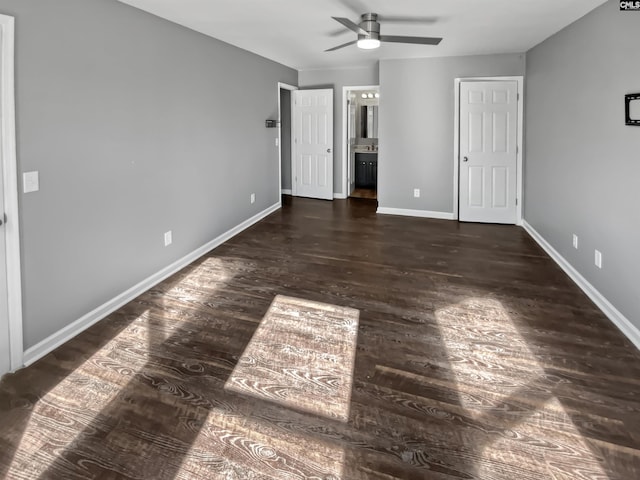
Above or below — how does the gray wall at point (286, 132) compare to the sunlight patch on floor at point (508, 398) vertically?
above

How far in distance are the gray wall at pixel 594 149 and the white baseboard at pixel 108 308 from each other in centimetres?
377

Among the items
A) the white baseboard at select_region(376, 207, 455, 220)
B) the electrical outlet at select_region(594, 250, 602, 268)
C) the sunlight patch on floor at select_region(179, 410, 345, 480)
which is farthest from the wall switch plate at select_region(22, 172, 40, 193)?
the white baseboard at select_region(376, 207, 455, 220)

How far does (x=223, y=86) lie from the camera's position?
5027 mm

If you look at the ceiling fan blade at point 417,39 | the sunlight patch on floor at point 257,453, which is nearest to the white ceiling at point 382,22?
the ceiling fan blade at point 417,39

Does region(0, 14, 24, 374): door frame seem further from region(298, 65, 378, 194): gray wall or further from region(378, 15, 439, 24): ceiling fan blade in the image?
region(298, 65, 378, 194): gray wall

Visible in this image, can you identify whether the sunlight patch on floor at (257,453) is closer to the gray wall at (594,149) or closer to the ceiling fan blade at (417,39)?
the gray wall at (594,149)

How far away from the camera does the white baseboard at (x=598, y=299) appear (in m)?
2.81

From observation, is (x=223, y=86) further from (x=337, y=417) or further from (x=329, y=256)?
(x=337, y=417)

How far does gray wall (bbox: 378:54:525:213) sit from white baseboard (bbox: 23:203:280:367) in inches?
117

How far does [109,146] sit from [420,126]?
457cm

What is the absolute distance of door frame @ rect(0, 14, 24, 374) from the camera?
7.69 ft

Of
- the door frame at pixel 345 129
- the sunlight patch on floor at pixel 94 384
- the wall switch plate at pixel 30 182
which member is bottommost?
the sunlight patch on floor at pixel 94 384

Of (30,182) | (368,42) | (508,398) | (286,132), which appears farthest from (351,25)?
(286,132)

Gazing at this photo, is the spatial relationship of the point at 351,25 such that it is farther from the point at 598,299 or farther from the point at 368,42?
the point at 598,299
